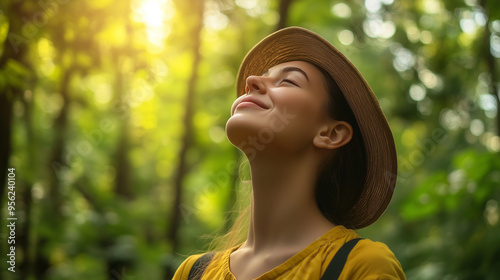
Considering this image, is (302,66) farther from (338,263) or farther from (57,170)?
(57,170)

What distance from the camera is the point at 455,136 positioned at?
228 inches

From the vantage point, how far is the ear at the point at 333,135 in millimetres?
2074

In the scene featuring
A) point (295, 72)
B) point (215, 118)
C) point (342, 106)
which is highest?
point (295, 72)

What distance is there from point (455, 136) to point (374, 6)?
6.72 ft

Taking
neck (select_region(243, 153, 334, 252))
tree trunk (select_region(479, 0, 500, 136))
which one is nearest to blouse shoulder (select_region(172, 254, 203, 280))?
neck (select_region(243, 153, 334, 252))

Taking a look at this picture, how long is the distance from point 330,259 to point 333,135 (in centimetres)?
54

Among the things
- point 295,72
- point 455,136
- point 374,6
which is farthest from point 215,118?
point 295,72

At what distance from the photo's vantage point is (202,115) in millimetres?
9805

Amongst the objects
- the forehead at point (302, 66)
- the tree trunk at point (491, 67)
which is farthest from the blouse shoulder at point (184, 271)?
the tree trunk at point (491, 67)

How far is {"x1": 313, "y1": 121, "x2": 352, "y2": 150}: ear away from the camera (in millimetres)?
2074

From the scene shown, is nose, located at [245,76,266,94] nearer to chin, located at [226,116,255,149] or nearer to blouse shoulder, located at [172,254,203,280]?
chin, located at [226,116,255,149]

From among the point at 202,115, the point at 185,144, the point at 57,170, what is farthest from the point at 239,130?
the point at 202,115

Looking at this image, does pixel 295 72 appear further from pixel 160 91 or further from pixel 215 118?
pixel 160 91

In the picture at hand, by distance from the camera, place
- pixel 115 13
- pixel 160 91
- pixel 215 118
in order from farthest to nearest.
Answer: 1. pixel 160 91
2. pixel 215 118
3. pixel 115 13
